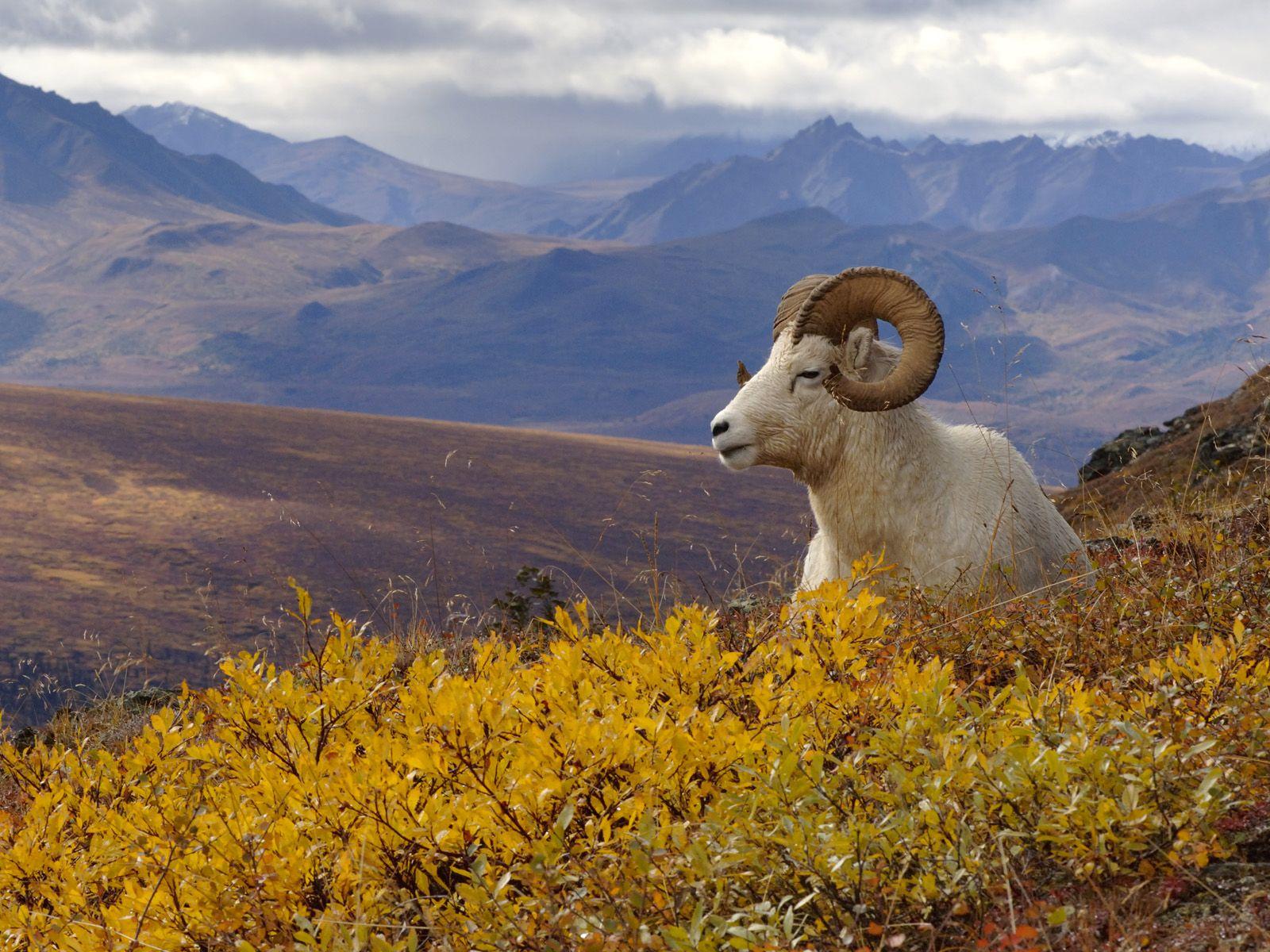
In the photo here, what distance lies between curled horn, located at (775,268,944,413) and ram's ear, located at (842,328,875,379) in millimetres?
98

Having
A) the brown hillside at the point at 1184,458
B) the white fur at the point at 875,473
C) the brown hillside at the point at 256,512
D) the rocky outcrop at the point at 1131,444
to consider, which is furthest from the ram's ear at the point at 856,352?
the brown hillside at the point at 256,512

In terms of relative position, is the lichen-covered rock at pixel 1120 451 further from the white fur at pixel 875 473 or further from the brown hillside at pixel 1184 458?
the white fur at pixel 875 473

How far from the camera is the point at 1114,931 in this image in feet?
7.18

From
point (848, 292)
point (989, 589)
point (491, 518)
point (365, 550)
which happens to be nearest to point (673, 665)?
point (989, 589)

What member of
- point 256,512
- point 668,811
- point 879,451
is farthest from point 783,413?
point 256,512

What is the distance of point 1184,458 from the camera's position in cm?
1664

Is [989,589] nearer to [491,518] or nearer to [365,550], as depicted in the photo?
[365,550]

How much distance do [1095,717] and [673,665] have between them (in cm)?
103

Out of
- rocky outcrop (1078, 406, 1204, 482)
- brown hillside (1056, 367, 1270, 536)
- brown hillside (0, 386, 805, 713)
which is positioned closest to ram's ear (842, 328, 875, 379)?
brown hillside (1056, 367, 1270, 536)

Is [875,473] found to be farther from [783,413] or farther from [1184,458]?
[1184,458]

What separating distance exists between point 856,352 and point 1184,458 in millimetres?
11807

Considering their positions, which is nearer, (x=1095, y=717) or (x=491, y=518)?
(x=1095, y=717)

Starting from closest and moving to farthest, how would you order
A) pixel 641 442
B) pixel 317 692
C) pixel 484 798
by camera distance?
pixel 484 798 < pixel 317 692 < pixel 641 442

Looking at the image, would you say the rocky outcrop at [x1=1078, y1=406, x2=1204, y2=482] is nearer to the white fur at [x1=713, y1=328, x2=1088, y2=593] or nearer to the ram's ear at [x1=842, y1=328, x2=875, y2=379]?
the white fur at [x1=713, y1=328, x2=1088, y2=593]
